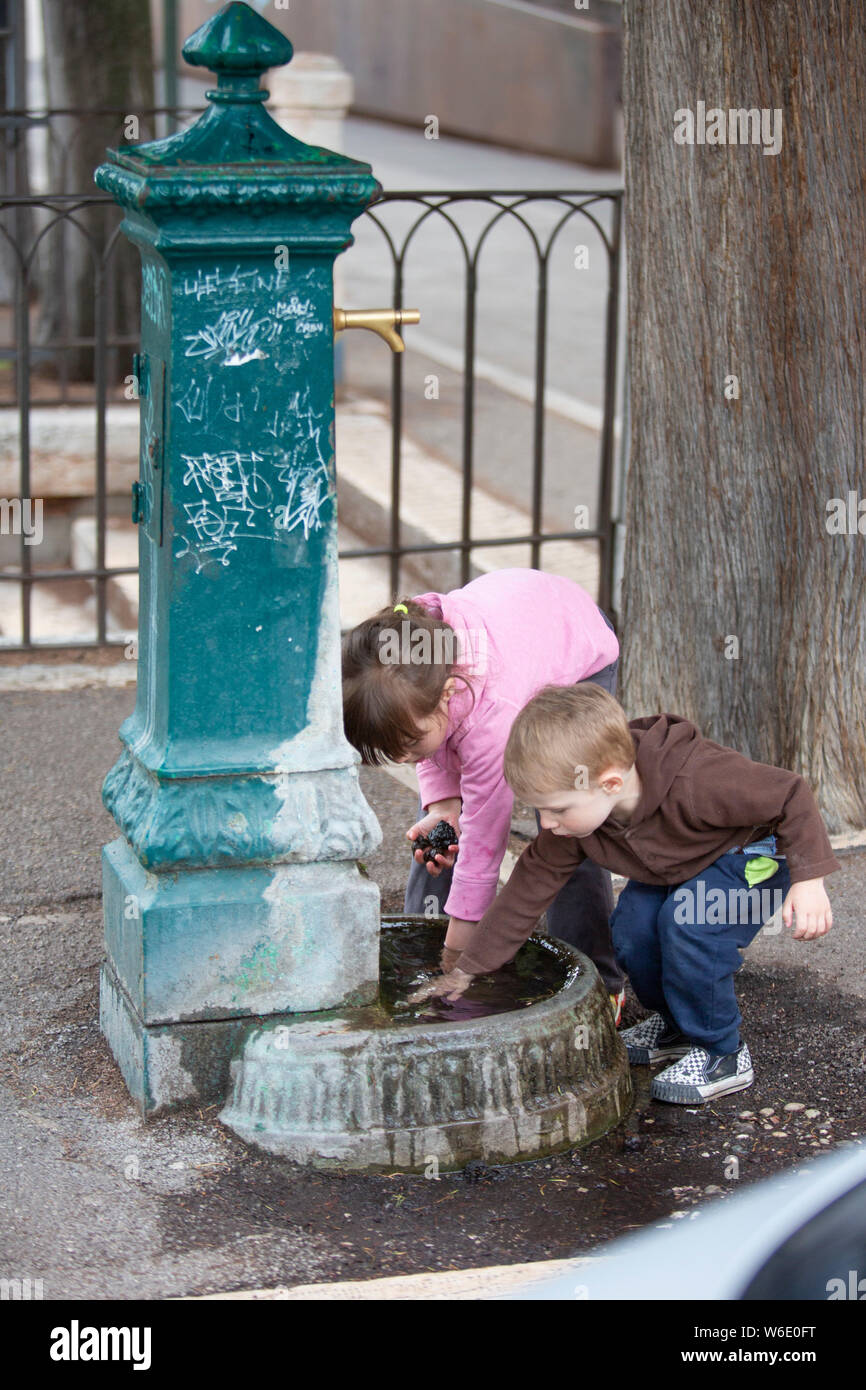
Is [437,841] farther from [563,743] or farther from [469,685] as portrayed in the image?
[563,743]

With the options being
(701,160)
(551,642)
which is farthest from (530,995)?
(701,160)

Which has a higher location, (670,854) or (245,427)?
(245,427)

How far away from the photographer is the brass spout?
2949 millimetres

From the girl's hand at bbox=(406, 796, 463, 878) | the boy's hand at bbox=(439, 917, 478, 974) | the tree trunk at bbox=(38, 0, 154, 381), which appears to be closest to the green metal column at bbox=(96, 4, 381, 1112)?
the boy's hand at bbox=(439, 917, 478, 974)

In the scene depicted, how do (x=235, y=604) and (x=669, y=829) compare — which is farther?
(x=669, y=829)

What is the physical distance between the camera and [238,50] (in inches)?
109

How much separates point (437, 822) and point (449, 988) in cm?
42

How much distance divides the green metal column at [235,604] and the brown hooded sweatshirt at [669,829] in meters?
0.27

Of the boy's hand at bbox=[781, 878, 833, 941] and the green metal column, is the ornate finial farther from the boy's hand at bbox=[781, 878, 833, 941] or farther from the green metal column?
the boy's hand at bbox=[781, 878, 833, 941]

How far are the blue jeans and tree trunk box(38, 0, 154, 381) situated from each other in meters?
6.32

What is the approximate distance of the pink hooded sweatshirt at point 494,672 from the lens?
3.14 metres
